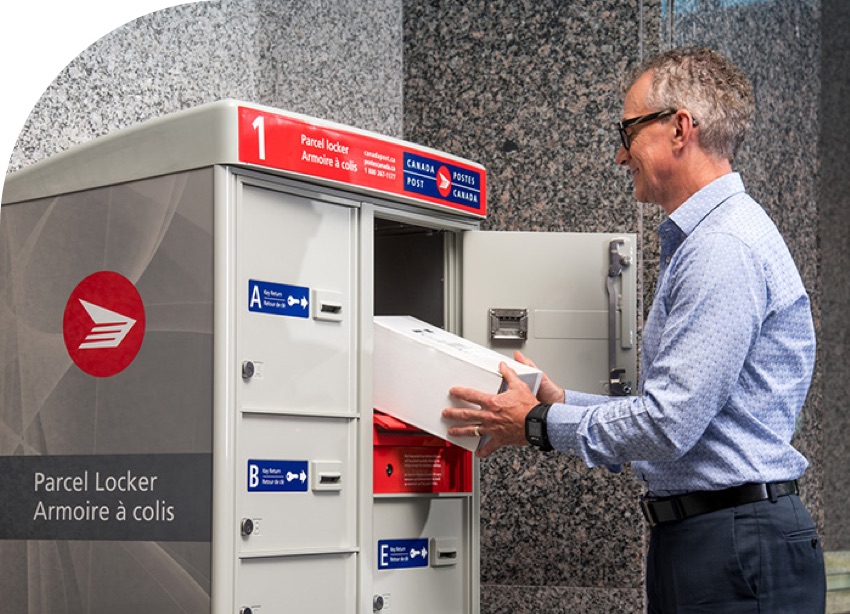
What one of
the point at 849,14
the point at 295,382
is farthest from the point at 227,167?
the point at 849,14

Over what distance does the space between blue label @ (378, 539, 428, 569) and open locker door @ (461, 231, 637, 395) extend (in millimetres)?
694

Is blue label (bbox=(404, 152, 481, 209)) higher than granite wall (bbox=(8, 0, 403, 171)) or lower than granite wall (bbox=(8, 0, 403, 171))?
lower

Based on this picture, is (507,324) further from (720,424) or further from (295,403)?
(720,424)

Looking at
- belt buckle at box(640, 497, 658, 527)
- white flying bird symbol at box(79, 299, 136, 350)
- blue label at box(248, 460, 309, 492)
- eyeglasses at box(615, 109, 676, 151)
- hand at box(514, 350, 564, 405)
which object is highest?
eyeglasses at box(615, 109, 676, 151)

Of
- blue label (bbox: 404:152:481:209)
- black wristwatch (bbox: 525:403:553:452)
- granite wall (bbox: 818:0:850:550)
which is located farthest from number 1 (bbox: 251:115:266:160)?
granite wall (bbox: 818:0:850:550)

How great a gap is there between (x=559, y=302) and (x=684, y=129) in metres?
0.93

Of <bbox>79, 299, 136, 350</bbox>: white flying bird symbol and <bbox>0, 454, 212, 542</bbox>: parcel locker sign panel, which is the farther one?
<bbox>79, 299, 136, 350</bbox>: white flying bird symbol

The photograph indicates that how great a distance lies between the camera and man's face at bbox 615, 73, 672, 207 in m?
2.99

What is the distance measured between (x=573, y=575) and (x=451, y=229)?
158cm

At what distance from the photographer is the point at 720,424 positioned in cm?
266

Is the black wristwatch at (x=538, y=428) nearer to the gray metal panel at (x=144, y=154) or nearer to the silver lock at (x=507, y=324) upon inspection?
the silver lock at (x=507, y=324)

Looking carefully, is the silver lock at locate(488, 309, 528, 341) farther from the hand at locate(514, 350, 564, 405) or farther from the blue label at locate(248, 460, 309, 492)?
the blue label at locate(248, 460, 309, 492)

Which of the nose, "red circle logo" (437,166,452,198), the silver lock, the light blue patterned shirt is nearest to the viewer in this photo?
the light blue patterned shirt

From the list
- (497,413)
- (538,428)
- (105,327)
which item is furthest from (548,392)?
(105,327)
